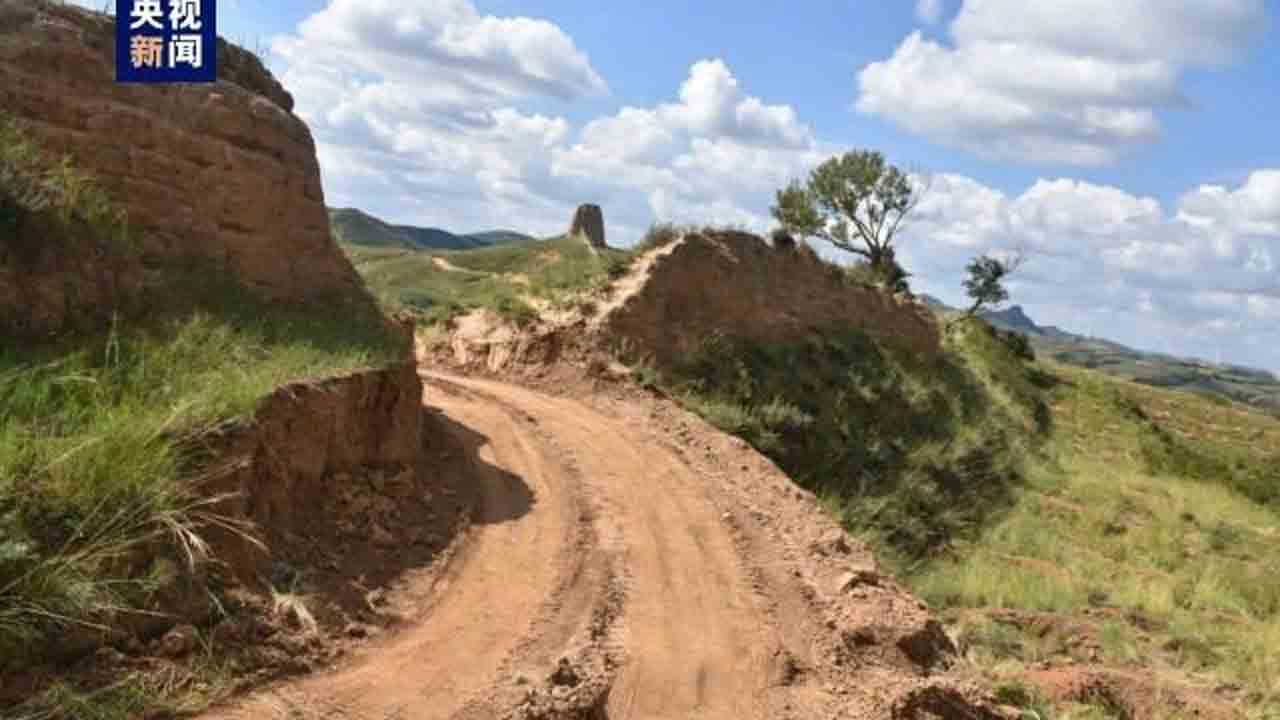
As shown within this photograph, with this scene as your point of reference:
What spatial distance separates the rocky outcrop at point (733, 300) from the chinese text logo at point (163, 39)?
7.32 metres

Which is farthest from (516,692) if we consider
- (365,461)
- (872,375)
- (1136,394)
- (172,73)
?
(1136,394)

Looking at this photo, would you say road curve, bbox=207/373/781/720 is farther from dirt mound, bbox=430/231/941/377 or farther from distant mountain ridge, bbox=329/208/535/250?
distant mountain ridge, bbox=329/208/535/250

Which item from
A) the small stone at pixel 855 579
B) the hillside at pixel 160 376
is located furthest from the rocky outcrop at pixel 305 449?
the small stone at pixel 855 579

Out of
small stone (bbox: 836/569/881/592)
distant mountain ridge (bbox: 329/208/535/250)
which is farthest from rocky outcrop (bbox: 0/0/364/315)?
distant mountain ridge (bbox: 329/208/535/250)

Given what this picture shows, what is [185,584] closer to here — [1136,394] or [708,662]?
[708,662]

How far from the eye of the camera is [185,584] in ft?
17.0

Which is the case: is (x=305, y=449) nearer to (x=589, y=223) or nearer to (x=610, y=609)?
(x=610, y=609)

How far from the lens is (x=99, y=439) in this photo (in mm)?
4879

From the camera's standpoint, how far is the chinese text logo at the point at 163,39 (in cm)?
903

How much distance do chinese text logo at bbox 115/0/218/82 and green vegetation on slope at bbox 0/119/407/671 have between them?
180 centimetres

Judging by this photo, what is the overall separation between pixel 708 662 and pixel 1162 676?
17.3ft

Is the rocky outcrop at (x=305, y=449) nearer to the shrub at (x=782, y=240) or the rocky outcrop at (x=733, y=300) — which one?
the rocky outcrop at (x=733, y=300)

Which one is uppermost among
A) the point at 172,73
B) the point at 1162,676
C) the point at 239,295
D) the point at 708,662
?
the point at 172,73

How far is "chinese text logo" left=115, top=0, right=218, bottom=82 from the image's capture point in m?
9.03
